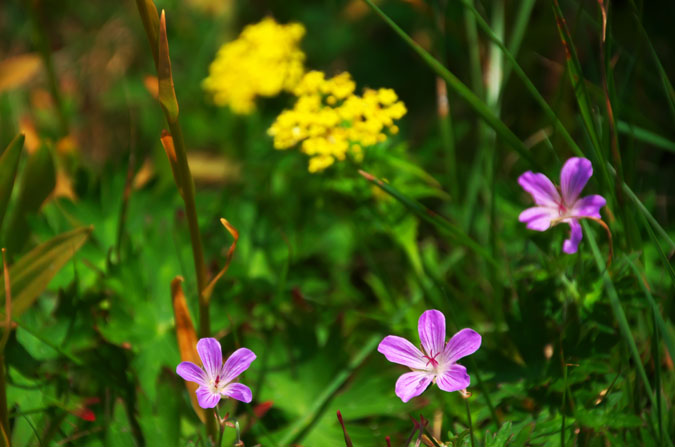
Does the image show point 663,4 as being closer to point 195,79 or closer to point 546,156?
point 546,156

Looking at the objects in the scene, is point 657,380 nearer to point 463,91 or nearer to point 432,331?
point 432,331

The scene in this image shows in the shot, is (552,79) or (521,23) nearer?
(521,23)

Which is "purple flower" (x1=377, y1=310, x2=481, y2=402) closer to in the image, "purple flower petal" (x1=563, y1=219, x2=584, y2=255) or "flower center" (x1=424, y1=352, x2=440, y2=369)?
"flower center" (x1=424, y1=352, x2=440, y2=369)

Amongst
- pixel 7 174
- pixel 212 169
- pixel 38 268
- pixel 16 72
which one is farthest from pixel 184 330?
pixel 16 72

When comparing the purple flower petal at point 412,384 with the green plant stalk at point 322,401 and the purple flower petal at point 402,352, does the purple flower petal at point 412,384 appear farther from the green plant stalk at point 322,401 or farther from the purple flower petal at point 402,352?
the green plant stalk at point 322,401

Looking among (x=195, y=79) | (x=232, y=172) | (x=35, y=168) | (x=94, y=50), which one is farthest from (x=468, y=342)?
(x=94, y=50)

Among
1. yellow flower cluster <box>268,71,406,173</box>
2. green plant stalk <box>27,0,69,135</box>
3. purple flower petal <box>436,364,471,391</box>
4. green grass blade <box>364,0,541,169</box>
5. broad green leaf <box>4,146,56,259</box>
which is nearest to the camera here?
purple flower petal <box>436,364,471,391</box>

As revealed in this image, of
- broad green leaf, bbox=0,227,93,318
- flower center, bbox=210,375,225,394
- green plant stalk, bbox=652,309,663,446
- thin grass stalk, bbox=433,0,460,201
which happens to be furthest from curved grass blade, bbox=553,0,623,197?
broad green leaf, bbox=0,227,93,318
